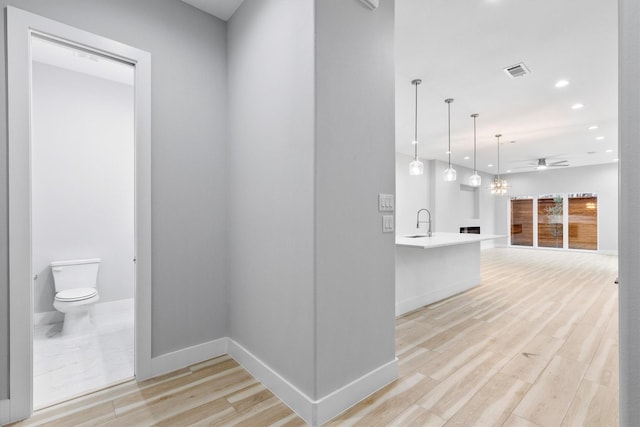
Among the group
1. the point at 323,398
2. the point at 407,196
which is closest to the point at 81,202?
the point at 323,398

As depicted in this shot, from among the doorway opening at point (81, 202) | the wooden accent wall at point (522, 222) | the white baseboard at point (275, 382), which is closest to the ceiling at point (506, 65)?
the doorway opening at point (81, 202)

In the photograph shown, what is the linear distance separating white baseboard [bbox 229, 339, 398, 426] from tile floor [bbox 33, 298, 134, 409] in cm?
100

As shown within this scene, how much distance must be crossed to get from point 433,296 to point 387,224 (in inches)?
98.5

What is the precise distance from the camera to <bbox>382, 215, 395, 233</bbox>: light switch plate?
2.14m

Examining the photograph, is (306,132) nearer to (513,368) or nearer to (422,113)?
(513,368)

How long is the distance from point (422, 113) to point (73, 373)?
5438 mm

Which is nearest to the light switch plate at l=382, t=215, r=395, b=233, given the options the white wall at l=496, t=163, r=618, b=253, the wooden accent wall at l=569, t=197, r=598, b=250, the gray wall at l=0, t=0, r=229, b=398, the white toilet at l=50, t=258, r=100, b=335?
the gray wall at l=0, t=0, r=229, b=398

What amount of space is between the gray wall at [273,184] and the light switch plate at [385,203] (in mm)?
586

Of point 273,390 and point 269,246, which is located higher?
point 269,246

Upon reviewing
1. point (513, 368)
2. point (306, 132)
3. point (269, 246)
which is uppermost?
point (306, 132)

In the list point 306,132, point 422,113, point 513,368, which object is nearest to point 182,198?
point 306,132

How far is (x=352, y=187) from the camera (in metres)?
1.94

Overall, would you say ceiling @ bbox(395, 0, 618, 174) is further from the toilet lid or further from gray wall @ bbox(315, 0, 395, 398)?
the toilet lid

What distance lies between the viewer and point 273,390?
204cm
